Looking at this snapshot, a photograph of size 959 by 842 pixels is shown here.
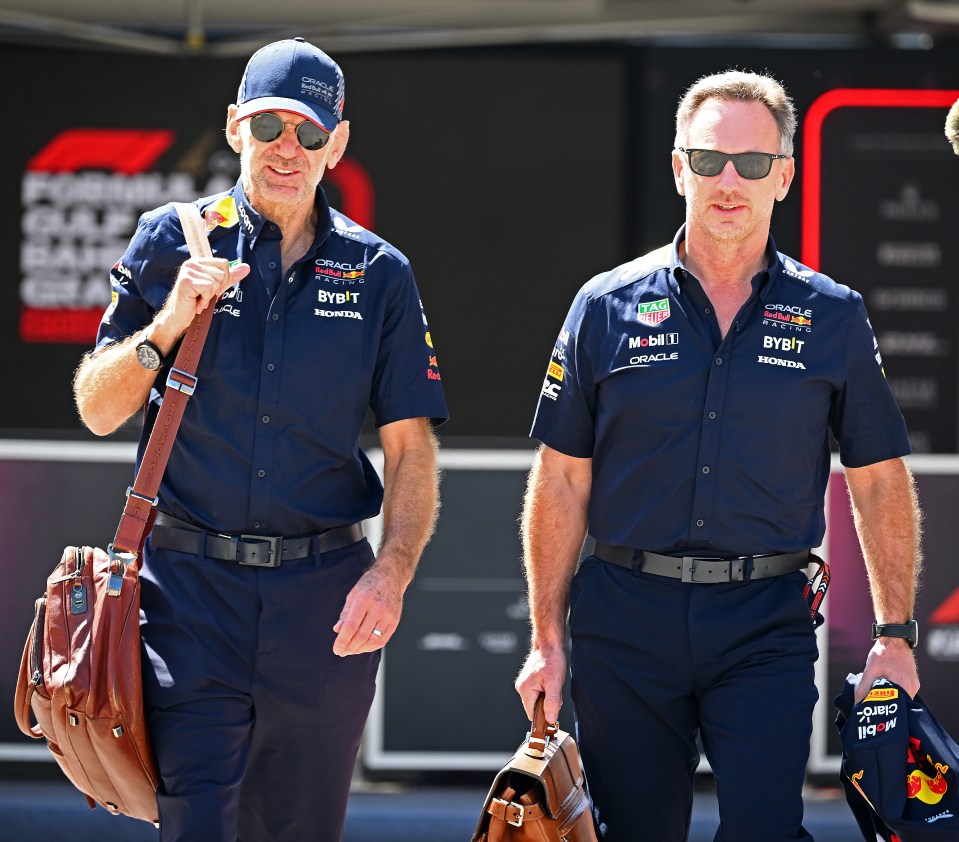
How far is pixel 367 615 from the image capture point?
3303 millimetres

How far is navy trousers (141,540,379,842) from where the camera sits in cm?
331

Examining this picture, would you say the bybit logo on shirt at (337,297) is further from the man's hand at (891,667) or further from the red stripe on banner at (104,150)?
the red stripe on banner at (104,150)

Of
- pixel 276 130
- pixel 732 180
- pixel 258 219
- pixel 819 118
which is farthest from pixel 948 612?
pixel 276 130

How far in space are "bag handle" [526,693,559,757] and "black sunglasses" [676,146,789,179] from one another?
1220 mm

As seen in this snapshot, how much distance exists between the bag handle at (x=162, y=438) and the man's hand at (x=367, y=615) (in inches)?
18.1

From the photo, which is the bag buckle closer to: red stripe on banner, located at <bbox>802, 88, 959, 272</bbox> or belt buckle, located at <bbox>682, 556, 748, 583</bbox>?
belt buckle, located at <bbox>682, 556, 748, 583</bbox>

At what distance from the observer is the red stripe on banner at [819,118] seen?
18.3ft

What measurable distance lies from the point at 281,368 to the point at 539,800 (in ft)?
3.48

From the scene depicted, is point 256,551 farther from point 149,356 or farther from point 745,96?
point 745,96

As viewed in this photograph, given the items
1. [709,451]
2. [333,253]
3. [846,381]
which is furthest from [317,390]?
[846,381]

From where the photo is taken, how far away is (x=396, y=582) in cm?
341

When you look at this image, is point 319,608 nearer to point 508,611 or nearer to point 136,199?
point 508,611

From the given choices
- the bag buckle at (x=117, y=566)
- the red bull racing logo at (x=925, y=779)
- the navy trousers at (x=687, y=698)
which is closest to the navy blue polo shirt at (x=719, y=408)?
the navy trousers at (x=687, y=698)

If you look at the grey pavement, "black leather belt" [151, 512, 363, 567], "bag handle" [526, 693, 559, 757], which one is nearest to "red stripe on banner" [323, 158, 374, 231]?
the grey pavement
